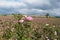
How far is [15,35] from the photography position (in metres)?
7.20

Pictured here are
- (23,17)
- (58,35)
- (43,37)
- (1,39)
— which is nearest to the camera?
(23,17)

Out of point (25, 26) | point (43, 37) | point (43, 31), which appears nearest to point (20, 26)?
point (25, 26)

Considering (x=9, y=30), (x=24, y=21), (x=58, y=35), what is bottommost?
(x=58, y=35)

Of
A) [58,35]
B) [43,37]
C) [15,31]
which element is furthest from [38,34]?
[15,31]

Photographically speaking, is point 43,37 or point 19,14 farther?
point 43,37

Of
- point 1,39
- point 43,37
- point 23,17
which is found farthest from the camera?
point 43,37

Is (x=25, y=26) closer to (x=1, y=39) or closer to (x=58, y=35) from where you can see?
(x=1, y=39)

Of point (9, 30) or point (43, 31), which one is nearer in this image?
point (9, 30)

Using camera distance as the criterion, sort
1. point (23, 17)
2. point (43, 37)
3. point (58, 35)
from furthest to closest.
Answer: point (58, 35)
point (43, 37)
point (23, 17)

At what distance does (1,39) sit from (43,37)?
1.80 m

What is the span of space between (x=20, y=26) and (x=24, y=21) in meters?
0.18

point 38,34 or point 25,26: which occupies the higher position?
point 25,26

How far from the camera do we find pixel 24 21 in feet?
22.8

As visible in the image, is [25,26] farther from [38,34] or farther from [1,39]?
[38,34]
